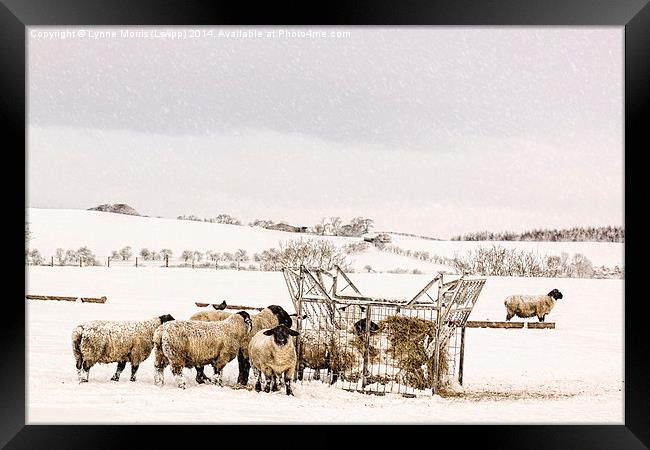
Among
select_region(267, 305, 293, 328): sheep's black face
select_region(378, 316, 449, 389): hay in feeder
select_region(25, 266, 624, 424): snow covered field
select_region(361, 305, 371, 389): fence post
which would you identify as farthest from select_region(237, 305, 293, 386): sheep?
select_region(378, 316, 449, 389): hay in feeder

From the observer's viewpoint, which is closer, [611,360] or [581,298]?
[611,360]

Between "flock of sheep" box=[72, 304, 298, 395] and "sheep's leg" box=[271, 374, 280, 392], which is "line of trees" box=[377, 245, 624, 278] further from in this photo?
"sheep's leg" box=[271, 374, 280, 392]

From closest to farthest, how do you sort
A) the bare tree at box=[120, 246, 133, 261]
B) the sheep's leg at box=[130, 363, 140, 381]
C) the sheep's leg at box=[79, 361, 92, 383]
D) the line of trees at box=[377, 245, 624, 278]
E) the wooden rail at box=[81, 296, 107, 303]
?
the sheep's leg at box=[79, 361, 92, 383] → the sheep's leg at box=[130, 363, 140, 381] → the wooden rail at box=[81, 296, 107, 303] → the line of trees at box=[377, 245, 624, 278] → the bare tree at box=[120, 246, 133, 261]

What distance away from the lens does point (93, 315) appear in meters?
14.3

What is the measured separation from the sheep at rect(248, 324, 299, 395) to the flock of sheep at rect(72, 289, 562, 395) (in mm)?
62

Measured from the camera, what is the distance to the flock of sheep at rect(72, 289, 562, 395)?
742 centimetres

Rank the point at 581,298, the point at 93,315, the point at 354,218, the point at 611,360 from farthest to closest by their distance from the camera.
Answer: the point at 354,218 → the point at 581,298 → the point at 93,315 → the point at 611,360

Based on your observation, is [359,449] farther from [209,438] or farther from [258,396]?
[258,396]

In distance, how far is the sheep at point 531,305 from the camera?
50.1ft

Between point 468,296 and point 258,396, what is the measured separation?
242 cm

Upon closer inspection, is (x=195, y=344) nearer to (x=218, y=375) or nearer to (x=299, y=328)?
(x=218, y=375)

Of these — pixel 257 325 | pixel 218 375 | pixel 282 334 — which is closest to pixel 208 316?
pixel 218 375
